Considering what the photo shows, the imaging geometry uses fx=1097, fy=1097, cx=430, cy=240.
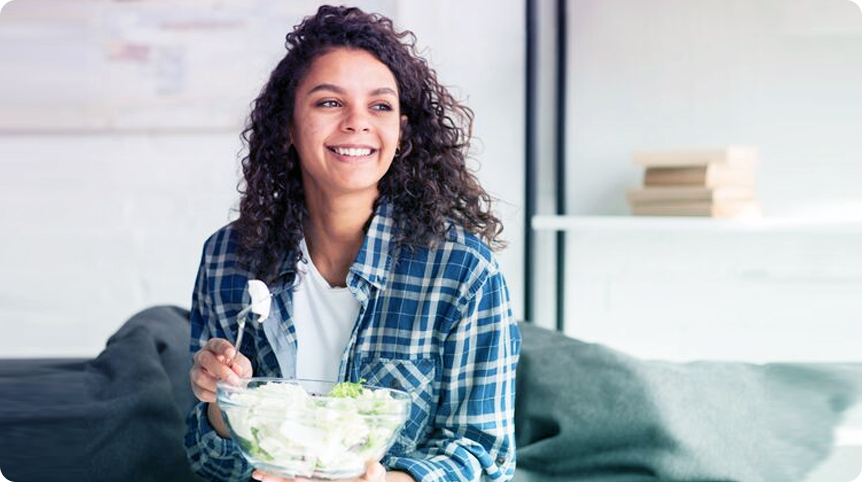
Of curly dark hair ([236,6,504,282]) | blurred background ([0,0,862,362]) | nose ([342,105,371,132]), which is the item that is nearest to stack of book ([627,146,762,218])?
blurred background ([0,0,862,362])

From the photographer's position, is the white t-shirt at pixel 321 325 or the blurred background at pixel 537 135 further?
the blurred background at pixel 537 135

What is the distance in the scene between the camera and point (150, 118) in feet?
8.50

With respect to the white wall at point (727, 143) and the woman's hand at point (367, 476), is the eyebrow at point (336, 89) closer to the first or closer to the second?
the woman's hand at point (367, 476)

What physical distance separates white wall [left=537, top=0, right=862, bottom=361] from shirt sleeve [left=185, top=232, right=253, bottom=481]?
3.97 feet

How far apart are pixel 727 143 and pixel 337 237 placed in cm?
134

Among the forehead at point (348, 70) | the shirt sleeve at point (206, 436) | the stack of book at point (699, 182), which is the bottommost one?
the shirt sleeve at point (206, 436)

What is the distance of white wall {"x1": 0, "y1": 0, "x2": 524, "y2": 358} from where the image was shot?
2.59m

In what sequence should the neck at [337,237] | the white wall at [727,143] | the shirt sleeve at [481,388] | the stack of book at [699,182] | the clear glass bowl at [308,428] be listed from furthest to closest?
the white wall at [727,143] < the stack of book at [699,182] < the neck at [337,237] < the shirt sleeve at [481,388] < the clear glass bowl at [308,428]

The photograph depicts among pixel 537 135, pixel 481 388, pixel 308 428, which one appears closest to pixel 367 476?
pixel 308 428

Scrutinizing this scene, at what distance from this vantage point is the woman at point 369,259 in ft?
4.82

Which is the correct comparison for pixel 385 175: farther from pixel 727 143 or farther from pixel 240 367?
pixel 727 143

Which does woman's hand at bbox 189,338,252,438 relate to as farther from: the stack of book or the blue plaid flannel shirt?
the stack of book

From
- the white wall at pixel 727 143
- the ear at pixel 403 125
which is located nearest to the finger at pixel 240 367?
the ear at pixel 403 125

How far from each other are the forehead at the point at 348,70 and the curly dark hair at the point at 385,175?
0.04 feet
